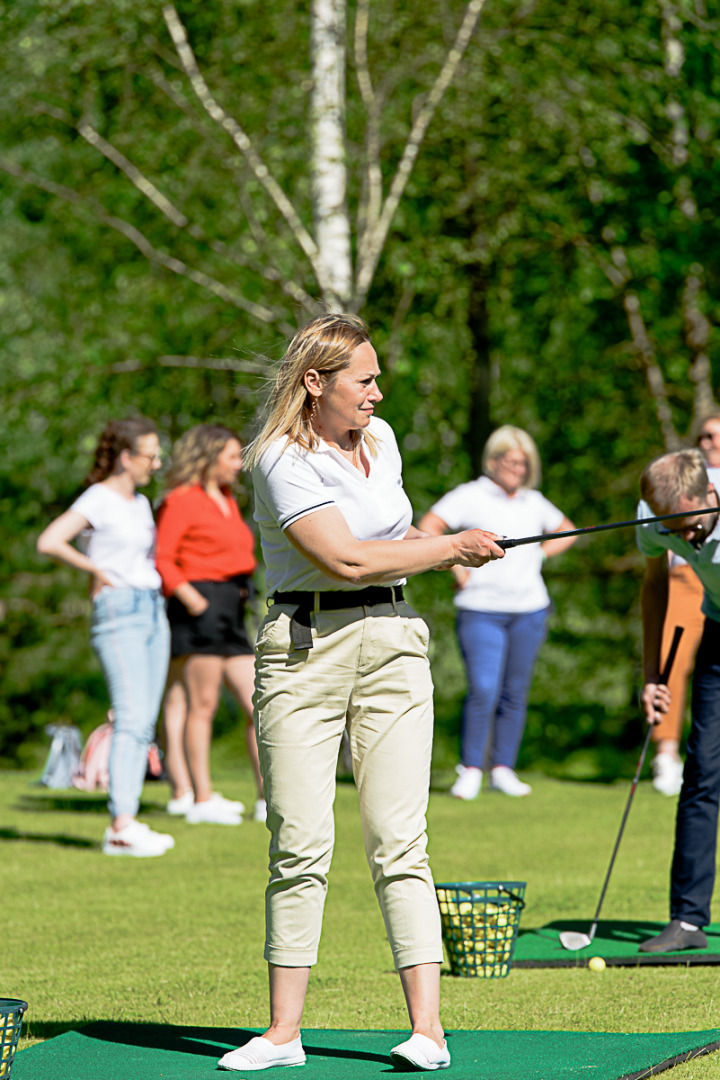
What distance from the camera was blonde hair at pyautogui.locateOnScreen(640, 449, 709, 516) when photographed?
483cm

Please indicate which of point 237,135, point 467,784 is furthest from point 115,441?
point 237,135

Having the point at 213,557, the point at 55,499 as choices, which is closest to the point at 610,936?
the point at 213,557

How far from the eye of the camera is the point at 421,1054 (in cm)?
357

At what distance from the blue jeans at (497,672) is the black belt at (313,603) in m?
5.83

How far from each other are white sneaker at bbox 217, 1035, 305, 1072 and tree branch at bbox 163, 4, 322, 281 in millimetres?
7492

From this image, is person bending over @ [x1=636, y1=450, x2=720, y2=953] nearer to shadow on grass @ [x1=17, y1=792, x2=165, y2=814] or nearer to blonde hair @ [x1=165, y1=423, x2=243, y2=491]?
blonde hair @ [x1=165, y1=423, x2=243, y2=491]

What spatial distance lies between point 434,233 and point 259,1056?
9520 millimetres

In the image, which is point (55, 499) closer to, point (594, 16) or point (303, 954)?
point (594, 16)

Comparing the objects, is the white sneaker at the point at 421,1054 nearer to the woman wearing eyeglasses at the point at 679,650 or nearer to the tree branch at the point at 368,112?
the woman wearing eyeglasses at the point at 679,650

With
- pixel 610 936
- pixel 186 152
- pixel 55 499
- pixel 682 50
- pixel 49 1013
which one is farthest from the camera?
pixel 55 499

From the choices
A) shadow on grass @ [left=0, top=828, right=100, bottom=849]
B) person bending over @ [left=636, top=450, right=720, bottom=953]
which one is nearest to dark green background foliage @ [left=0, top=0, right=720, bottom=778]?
shadow on grass @ [left=0, top=828, right=100, bottom=849]

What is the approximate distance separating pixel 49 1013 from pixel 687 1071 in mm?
2040

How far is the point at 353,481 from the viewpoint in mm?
3744

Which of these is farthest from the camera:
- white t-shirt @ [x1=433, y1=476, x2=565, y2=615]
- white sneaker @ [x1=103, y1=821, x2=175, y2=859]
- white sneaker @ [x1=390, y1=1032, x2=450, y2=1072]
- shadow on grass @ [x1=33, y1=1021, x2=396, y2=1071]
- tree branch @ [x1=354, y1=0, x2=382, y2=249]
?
tree branch @ [x1=354, y1=0, x2=382, y2=249]
